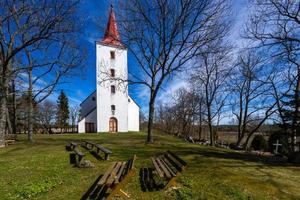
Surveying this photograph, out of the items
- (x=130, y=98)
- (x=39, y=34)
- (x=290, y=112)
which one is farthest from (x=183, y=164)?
(x=130, y=98)

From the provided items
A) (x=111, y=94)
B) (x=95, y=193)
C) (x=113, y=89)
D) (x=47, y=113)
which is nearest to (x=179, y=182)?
(x=95, y=193)

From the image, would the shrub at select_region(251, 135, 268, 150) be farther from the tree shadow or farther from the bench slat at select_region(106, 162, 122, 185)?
the bench slat at select_region(106, 162, 122, 185)

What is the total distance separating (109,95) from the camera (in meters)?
43.6

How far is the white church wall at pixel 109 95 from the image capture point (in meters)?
42.9

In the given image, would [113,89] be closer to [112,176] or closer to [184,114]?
[184,114]

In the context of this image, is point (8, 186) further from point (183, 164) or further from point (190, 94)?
point (190, 94)

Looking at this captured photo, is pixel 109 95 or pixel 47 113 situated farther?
pixel 47 113

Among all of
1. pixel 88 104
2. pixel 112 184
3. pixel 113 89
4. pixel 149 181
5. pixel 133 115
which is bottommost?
→ pixel 149 181

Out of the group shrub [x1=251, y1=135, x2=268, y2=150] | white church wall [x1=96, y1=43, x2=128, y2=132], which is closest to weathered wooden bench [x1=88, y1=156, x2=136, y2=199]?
shrub [x1=251, y1=135, x2=268, y2=150]

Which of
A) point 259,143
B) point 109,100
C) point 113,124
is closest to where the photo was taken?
point 259,143

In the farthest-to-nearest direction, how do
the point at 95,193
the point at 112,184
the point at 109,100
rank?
the point at 109,100, the point at 95,193, the point at 112,184

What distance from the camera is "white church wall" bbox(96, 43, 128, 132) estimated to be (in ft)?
141

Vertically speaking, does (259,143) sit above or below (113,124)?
below

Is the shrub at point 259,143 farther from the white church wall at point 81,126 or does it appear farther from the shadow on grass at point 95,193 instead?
the shadow on grass at point 95,193
